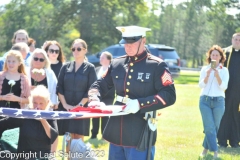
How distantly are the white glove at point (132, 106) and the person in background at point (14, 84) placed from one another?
2233 millimetres

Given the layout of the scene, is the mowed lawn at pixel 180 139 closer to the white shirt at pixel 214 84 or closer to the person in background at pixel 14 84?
the white shirt at pixel 214 84

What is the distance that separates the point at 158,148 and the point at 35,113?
15.4ft

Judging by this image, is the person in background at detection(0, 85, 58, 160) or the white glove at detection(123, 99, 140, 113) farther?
the person in background at detection(0, 85, 58, 160)

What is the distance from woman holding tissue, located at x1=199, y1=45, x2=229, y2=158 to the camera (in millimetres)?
8000

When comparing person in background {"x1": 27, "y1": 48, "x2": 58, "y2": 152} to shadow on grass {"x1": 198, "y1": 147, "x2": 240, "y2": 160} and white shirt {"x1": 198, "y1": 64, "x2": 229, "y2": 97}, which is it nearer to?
white shirt {"x1": 198, "y1": 64, "x2": 229, "y2": 97}

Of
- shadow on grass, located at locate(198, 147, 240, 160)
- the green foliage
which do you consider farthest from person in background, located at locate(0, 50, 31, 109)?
the green foliage

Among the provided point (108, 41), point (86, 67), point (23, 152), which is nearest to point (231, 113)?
point (86, 67)

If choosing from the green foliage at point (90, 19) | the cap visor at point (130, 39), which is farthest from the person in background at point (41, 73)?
the green foliage at point (90, 19)

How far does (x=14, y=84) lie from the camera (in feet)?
21.2

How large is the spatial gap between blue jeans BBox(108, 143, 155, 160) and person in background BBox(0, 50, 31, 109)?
1.98 meters

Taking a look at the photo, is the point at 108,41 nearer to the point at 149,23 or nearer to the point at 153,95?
the point at 149,23

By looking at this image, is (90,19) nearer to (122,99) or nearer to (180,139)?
(180,139)

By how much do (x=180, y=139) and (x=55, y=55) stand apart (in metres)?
3.24

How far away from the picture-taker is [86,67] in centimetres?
755
